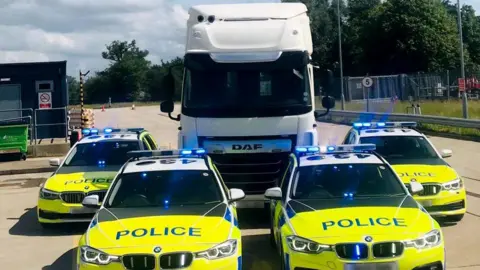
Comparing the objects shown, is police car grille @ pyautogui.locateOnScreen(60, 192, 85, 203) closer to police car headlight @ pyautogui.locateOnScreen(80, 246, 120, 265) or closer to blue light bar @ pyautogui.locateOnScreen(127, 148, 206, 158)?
blue light bar @ pyautogui.locateOnScreen(127, 148, 206, 158)

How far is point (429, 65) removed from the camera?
6272 cm

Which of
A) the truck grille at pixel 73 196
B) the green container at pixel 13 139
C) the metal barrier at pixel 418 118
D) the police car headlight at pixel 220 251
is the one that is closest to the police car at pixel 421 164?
the police car headlight at pixel 220 251

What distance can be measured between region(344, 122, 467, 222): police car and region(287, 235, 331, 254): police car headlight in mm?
4063

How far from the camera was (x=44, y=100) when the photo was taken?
2516 centimetres

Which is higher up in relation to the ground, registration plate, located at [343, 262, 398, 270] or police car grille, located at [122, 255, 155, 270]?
police car grille, located at [122, 255, 155, 270]

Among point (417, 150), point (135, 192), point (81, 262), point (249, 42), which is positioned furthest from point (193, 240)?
point (417, 150)

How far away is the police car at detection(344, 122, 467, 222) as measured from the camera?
10.3 m

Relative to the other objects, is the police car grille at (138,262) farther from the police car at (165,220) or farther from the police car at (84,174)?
the police car at (84,174)

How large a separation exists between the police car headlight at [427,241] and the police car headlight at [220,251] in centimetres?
164

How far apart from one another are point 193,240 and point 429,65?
59384 millimetres

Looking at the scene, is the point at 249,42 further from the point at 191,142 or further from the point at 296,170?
the point at 296,170

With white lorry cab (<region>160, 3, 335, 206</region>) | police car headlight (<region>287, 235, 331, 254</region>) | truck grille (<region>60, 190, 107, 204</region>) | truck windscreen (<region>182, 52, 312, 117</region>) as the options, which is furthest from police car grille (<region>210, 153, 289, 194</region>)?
police car headlight (<region>287, 235, 331, 254</region>)

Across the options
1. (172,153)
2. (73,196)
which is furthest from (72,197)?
(172,153)

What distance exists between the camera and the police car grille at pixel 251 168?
1098 cm
